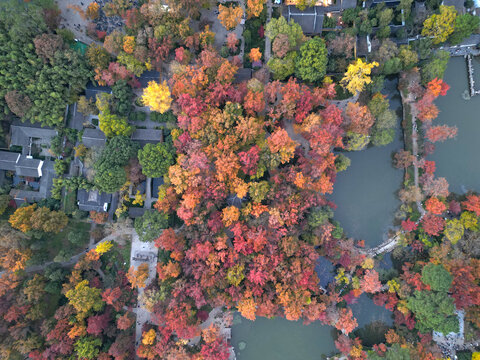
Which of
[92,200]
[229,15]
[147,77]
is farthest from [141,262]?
[229,15]

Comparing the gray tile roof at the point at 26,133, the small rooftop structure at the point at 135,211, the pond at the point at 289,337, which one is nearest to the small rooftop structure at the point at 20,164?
the gray tile roof at the point at 26,133

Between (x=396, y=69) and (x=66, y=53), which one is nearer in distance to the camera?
(x=66, y=53)

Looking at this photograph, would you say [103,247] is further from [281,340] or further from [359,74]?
[359,74]

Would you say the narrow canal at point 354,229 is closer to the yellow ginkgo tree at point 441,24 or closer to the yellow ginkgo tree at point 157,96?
the yellow ginkgo tree at point 441,24

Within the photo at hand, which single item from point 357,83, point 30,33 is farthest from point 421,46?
point 30,33

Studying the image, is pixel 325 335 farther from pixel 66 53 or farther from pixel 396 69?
pixel 66 53

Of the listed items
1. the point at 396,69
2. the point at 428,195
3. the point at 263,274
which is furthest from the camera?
the point at 428,195

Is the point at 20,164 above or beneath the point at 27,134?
beneath
